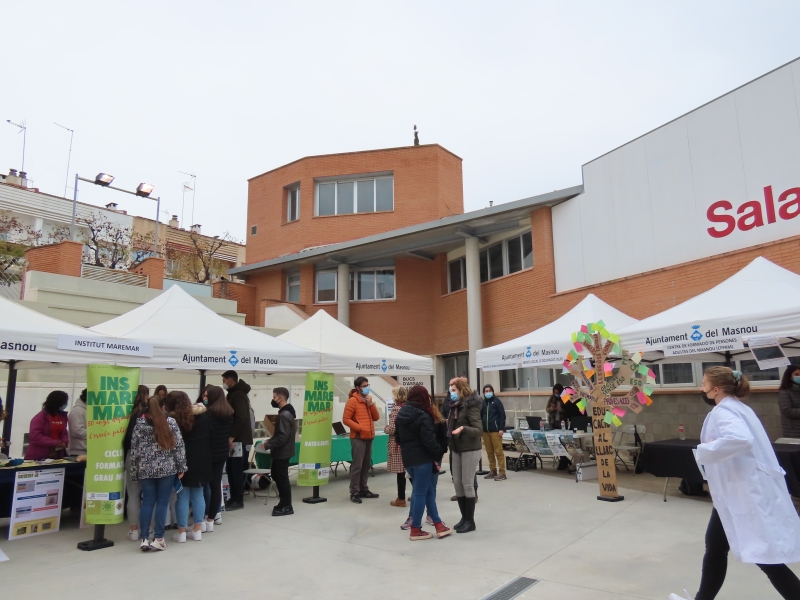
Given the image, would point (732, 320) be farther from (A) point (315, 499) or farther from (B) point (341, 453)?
(B) point (341, 453)

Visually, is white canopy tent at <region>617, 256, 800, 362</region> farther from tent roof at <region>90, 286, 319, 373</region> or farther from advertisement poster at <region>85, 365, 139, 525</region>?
advertisement poster at <region>85, 365, 139, 525</region>

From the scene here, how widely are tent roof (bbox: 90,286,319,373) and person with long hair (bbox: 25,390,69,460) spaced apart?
1121 mm

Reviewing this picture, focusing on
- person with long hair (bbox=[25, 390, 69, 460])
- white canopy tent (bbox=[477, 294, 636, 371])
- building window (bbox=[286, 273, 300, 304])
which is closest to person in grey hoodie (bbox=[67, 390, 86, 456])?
person with long hair (bbox=[25, 390, 69, 460])

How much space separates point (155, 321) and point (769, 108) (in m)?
11.8

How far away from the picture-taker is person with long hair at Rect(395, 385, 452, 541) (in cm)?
619

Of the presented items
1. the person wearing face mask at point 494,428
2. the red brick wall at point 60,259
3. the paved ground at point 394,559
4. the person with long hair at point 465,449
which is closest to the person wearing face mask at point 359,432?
the paved ground at point 394,559

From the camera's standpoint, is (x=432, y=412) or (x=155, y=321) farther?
(x=155, y=321)

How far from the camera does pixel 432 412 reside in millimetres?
6516

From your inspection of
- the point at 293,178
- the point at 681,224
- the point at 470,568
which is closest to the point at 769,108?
the point at 681,224

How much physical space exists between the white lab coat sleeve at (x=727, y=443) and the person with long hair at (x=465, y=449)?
3.27 m

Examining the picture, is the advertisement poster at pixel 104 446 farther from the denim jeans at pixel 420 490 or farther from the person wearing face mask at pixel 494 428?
the person wearing face mask at pixel 494 428

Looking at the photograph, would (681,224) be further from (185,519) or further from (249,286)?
(249,286)

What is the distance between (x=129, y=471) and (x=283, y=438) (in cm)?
195

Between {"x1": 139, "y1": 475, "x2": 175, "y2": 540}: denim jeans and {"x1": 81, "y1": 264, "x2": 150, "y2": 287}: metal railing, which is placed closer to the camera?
{"x1": 139, "y1": 475, "x2": 175, "y2": 540}: denim jeans
